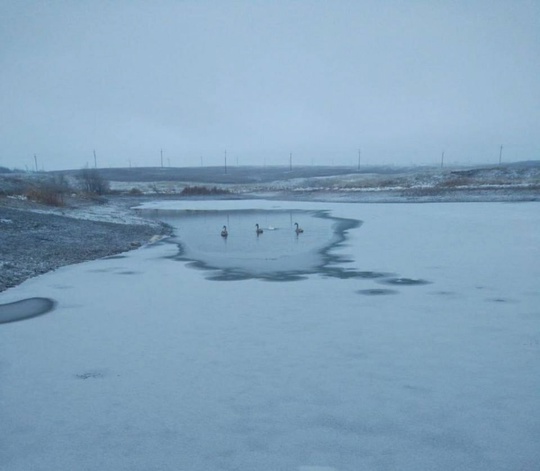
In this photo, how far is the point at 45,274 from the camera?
1016 cm

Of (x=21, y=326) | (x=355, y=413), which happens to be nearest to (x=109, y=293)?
(x=21, y=326)

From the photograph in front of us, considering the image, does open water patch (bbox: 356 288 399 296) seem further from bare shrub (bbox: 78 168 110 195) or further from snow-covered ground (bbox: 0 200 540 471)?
bare shrub (bbox: 78 168 110 195)

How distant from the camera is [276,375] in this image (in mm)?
5031

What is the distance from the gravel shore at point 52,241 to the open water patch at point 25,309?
3.97 ft

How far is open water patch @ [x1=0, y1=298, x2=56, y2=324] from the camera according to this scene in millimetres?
7141

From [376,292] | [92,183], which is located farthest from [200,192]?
[376,292]

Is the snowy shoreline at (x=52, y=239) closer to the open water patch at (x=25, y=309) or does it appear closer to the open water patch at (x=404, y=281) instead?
the open water patch at (x=25, y=309)

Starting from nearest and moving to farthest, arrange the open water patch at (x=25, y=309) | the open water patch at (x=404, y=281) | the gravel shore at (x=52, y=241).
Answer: the open water patch at (x=25, y=309) < the open water patch at (x=404, y=281) < the gravel shore at (x=52, y=241)

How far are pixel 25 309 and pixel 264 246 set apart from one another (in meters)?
8.21

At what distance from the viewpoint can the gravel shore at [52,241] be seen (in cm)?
1044

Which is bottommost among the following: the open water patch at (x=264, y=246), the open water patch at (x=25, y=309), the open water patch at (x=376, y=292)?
the open water patch at (x=264, y=246)

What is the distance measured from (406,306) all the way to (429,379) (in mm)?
2686

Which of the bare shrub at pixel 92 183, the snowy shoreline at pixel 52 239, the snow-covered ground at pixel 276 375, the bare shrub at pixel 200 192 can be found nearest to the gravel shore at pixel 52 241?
the snowy shoreline at pixel 52 239

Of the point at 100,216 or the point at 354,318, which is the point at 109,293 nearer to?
the point at 354,318
